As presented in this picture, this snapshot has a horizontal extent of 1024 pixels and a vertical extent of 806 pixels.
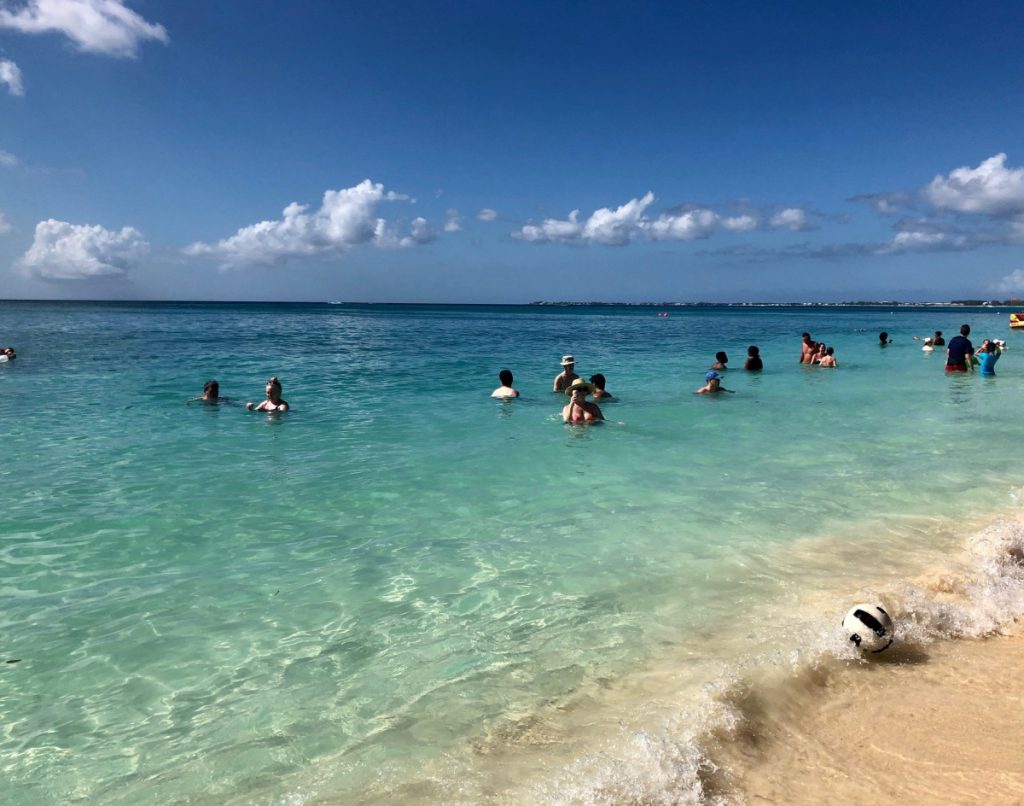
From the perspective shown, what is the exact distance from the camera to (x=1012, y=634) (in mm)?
4871

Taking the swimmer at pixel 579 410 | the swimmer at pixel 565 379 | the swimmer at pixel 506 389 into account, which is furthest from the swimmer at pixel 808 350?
the swimmer at pixel 579 410

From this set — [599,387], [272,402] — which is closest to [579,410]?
[599,387]

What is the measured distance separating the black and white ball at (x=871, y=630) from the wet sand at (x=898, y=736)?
10cm

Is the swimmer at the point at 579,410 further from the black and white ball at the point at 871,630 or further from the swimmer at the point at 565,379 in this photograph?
the black and white ball at the point at 871,630

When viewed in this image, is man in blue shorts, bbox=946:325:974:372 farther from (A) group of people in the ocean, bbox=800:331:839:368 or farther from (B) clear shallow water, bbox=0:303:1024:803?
(B) clear shallow water, bbox=0:303:1024:803

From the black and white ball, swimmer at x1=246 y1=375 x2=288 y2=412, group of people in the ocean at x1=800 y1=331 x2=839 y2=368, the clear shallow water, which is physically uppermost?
group of people in the ocean at x1=800 y1=331 x2=839 y2=368

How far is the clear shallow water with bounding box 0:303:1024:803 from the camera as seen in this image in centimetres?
385

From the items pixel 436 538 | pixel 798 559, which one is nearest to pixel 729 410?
pixel 798 559

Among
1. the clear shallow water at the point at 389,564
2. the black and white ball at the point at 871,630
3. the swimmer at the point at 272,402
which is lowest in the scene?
the clear shallow water at the point at 389,564

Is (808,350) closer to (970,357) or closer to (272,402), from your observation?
(970,357)

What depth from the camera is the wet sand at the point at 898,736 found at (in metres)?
3.28

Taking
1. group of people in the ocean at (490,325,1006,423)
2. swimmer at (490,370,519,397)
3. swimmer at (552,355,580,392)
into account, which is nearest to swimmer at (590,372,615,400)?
A: group of people in the ocean at (490,325,1006,423)

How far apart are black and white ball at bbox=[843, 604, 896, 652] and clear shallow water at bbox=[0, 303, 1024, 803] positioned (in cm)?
75

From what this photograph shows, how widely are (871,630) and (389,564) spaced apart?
13.7 feet
